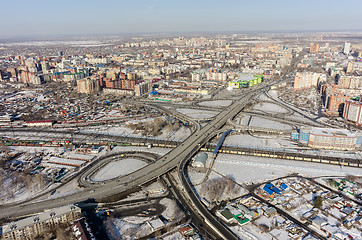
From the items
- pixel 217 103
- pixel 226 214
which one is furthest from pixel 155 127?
pixel 226 214

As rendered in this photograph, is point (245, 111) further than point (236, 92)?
No

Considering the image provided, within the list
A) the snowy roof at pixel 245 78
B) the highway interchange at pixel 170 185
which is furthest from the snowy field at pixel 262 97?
the highway interchange at pixel 170 185

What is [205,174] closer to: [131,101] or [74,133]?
[74,133]

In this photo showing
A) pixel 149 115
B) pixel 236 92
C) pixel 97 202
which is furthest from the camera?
pixel 236 92

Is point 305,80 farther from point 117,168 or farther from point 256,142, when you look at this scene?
point 117,168

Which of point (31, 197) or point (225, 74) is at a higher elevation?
point (225, 74)

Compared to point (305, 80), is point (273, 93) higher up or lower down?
lower down

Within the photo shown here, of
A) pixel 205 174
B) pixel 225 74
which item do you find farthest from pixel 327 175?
pixel 225 74
